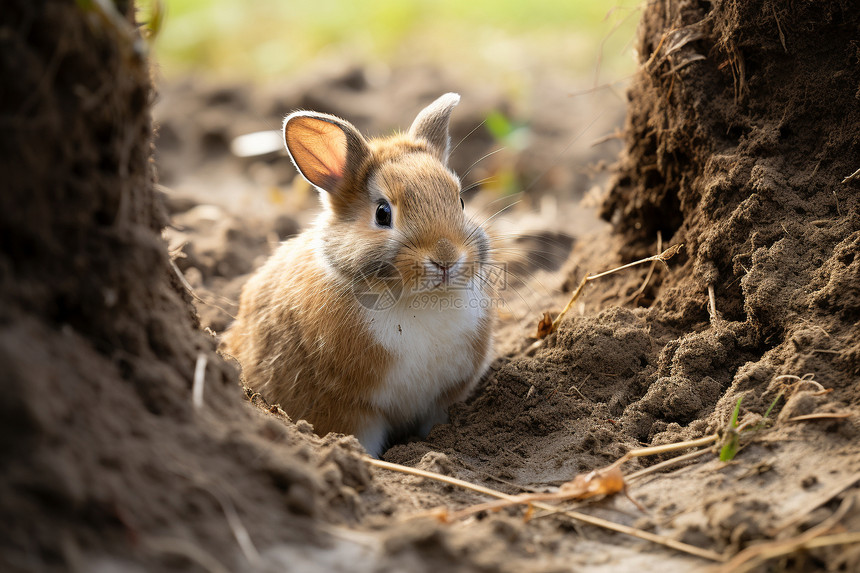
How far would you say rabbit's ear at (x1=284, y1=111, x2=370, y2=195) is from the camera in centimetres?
408

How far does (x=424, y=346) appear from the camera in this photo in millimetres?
4082

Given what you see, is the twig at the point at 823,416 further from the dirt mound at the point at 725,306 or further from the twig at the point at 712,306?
the twig at the point at 712,306

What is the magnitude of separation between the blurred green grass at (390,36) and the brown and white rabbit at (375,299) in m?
6.45

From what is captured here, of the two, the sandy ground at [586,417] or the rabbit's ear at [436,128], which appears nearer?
the sandy ground at [586,417]

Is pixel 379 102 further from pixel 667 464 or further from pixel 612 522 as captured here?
pixel 612 522

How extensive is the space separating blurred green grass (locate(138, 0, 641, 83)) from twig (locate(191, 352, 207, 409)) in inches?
323

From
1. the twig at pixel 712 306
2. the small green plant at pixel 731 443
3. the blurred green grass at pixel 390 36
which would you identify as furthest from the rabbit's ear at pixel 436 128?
the blurred green grass at pixel 390 36

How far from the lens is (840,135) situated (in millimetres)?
3551

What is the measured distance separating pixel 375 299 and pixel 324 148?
0.97m

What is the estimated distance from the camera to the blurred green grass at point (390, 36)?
35.7 feet

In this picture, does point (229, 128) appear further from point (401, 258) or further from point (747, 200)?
point (747, 200)

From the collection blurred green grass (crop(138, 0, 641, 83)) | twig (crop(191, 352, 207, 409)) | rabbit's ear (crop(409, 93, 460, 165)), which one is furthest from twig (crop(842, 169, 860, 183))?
blurred green grass (crop(138, 0, 641, 83))

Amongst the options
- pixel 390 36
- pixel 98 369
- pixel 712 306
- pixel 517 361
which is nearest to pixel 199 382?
pixel 98 369

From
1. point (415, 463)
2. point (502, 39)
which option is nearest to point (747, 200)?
point (415, 463)
